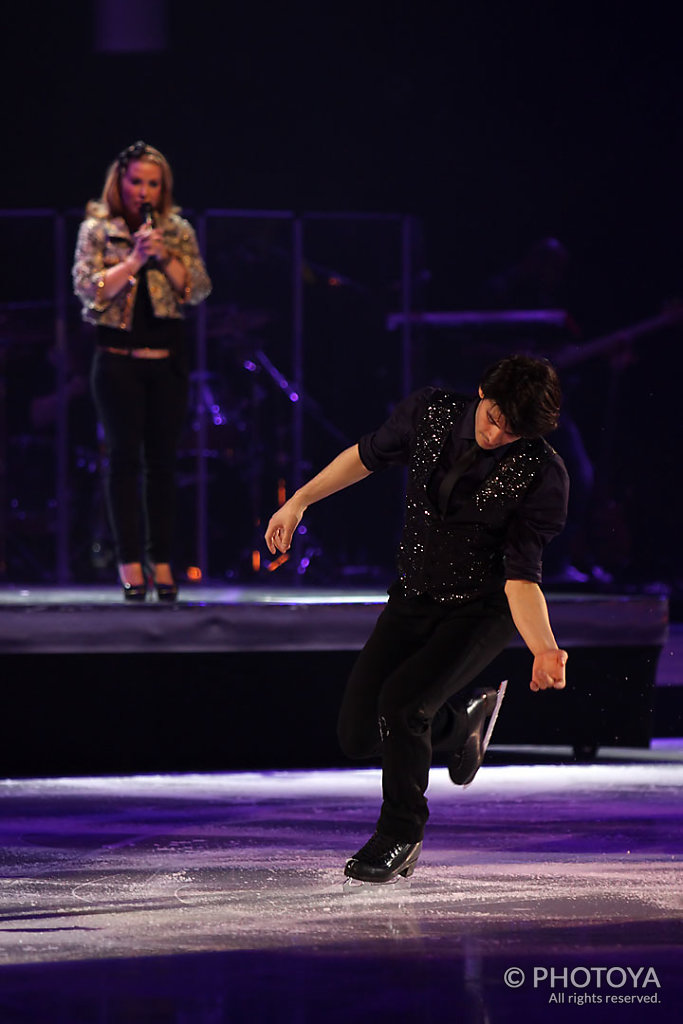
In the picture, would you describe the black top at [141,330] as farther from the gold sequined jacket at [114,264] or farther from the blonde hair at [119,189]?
the blonde hair at [119,189]

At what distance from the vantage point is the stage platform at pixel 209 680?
528 cm

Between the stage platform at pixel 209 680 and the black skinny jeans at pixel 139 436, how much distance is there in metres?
0.26

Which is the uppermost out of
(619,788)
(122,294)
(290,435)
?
(122,294)

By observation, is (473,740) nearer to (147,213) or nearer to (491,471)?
(491,471)

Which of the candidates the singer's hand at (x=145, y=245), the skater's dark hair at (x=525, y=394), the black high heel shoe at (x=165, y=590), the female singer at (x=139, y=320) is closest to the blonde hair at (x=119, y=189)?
the female singer at (x=139, y=320)

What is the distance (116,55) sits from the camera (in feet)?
28.2

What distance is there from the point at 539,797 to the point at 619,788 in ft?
1.04

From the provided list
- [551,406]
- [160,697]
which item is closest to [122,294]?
[160,697]

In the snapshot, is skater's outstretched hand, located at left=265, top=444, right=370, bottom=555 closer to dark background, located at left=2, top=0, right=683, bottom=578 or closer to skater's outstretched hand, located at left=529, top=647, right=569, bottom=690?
skater's outstretched hand, located at left=529, top=647, right=569, bottom=690

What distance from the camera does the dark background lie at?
8484 millimetres

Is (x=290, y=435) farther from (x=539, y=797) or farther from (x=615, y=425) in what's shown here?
(x=539, y=797)

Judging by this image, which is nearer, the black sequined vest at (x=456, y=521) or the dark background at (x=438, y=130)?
the black sequined vest at (x=456, y=521)

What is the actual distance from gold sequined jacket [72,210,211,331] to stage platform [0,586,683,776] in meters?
0.95

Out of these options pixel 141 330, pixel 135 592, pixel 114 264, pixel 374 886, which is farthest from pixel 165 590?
pixel 374 886
